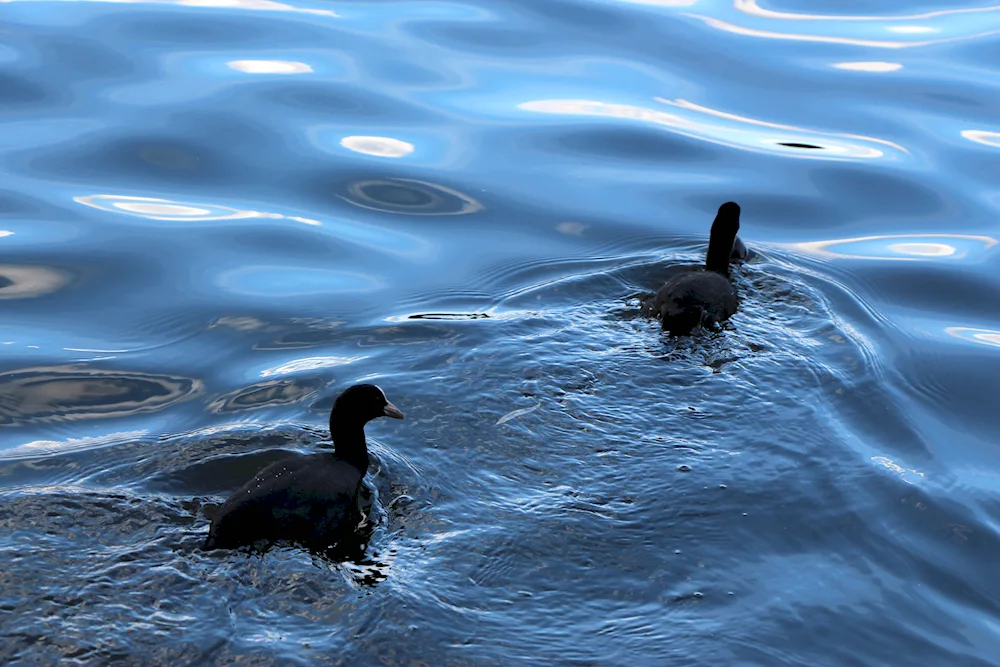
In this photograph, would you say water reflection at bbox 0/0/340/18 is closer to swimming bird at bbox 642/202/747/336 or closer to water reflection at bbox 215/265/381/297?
water reflection at bbox 215/265/381/297

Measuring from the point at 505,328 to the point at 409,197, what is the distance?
10.7 ft

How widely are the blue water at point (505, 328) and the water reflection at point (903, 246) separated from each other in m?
0.07

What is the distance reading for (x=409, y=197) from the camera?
1271 cm

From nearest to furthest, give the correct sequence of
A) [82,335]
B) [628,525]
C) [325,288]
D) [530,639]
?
[530,639]
[628,525]
[82,335]
[325,288]

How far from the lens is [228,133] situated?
13430 mm

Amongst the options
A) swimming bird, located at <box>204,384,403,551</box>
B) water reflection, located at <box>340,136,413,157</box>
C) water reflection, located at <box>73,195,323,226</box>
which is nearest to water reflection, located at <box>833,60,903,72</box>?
water reflection, located at <box>340,136,413,157</box>

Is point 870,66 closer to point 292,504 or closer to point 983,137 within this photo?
point 983,137

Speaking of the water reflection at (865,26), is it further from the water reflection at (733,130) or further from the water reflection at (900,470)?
the water reflection at (900,470)

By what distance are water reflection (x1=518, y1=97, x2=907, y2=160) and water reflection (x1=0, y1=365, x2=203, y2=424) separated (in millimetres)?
6767

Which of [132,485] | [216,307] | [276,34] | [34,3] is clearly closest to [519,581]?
[132,485]

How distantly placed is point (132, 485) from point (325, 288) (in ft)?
11.3

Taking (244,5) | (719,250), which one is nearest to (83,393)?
(719,250)

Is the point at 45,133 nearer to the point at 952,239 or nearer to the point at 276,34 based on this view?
the point at 276,34

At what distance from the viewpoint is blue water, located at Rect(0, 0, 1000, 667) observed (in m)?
6.79
